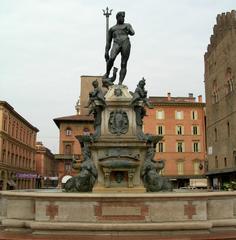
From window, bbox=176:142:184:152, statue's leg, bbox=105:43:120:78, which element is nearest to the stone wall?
statue's leg, bbox=105:43:120:78

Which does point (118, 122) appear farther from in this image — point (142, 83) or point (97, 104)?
point (142, 83)

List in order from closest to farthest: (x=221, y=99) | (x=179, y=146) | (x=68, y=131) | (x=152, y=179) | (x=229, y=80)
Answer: (x=152, y=179) < (x=229, y=80) < (x=221, y=99) < (x=68, y=131) < (x=179, y=146)

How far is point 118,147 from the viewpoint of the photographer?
13766 mm

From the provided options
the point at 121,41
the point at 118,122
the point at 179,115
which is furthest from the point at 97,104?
the point at 179,115

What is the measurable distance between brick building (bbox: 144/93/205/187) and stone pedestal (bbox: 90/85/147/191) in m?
55.0

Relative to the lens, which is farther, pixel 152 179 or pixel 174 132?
pixel 174 132

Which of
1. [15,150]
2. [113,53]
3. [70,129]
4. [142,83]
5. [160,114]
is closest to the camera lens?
[142,83]

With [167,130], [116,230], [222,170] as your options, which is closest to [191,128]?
[167,130]

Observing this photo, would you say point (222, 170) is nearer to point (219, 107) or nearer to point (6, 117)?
point (219, 107)

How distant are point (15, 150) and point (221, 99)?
37.9 m

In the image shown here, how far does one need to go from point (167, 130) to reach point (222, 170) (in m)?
19.5

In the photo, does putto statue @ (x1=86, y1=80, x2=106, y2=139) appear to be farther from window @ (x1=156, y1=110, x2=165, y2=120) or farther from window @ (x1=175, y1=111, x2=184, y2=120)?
window @ (x1=175, y1=111, x2=184, y2=120)

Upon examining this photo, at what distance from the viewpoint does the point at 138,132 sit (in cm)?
1445

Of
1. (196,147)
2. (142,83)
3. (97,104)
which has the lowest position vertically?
(97,104)
